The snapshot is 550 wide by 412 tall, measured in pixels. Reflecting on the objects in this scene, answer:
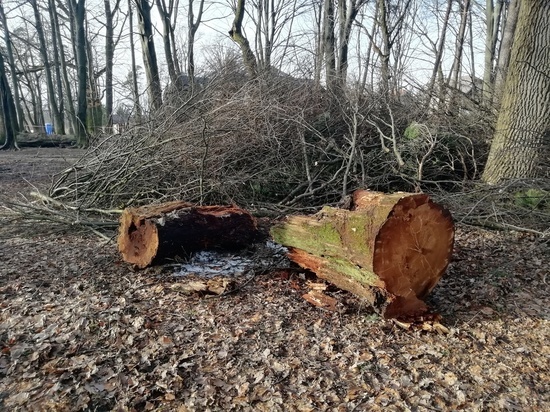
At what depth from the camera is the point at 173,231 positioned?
3.74 m

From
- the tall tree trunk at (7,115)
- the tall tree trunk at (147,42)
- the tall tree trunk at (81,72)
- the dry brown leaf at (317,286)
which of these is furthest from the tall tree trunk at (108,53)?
the dry brown leaf at (317,286)

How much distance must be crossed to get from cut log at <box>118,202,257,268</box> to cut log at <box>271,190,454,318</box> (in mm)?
1225

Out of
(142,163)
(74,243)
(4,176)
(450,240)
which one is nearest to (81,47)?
(4,176)

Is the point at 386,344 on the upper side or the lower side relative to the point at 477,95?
lower

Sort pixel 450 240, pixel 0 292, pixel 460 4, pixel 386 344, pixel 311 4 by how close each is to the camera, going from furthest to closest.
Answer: pixel 311 4 < pixel 460 4 < pixel 0 292 < pixel 450 240 < pixel 386 344

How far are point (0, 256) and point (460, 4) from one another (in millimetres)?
19604

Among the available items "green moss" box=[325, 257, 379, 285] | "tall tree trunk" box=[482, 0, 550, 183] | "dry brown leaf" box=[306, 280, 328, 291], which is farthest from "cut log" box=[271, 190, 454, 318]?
"tall tree trunk" box=[482, 0, 550, 183]

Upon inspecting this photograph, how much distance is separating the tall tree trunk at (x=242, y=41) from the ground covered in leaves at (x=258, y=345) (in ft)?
16.9

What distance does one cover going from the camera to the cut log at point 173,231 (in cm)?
371

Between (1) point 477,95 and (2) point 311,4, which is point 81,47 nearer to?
(2) point 311,4

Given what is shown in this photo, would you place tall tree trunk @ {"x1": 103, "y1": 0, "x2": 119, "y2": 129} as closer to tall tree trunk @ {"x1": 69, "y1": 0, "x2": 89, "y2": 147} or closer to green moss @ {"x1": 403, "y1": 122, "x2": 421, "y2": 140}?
tall tree trunk @ {"x1": 69, "y1": 0, "x2": 89, "y2": 147}

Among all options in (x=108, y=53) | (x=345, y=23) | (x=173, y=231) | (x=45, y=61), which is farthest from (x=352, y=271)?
(x=45, y=61)

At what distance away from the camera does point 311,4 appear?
19219mm

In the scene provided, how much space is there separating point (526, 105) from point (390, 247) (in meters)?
4.01
